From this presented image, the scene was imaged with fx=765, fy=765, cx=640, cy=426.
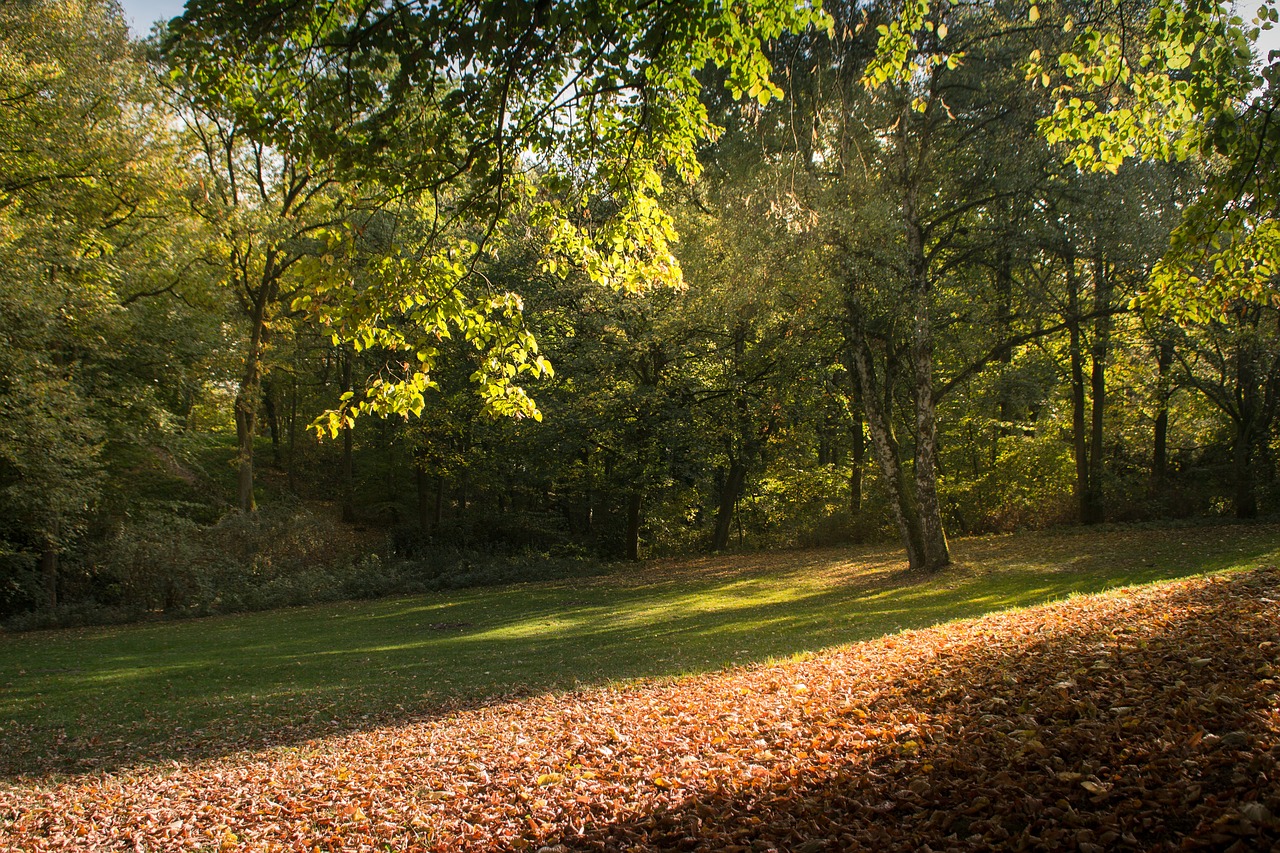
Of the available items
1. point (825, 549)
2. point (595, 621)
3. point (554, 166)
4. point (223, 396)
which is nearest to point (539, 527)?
point (825, 549)

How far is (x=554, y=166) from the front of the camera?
22.0 feet

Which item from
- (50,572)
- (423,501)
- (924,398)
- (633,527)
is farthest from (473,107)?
(423,501)

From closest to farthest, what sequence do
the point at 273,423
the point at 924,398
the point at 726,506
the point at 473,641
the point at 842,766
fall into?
the point at 842,766 → the point at 473,641 → the point at 924,398 → the point at 726,506 → the point at 273,423

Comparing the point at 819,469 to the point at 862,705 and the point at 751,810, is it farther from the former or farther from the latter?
the point at 751,810

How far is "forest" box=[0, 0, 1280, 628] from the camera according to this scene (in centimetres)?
543

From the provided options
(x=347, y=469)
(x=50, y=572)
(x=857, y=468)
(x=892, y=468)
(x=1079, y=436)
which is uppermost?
(x=347, y=469)

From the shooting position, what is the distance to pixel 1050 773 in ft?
11.5

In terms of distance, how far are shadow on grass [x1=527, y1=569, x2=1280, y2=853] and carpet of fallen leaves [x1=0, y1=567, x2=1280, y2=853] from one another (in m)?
0.01

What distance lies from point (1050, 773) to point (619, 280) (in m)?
5.08

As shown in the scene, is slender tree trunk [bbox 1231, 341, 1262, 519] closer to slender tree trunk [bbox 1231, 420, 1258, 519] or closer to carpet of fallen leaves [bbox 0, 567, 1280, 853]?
slender tree trunk [bbox 1231, 420, 1258, 519]

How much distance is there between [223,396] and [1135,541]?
2937cm

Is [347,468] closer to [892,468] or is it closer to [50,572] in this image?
[50,572]

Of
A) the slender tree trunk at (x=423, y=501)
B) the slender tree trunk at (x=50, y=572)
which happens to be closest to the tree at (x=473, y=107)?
the slender tree trunk at (x=50, y=572)

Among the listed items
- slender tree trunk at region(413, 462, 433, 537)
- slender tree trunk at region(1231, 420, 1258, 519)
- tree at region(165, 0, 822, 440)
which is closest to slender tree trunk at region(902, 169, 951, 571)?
slender tree trunk at region(1231, 420, 1258, 519)
